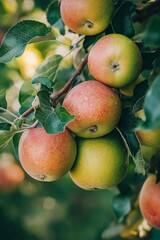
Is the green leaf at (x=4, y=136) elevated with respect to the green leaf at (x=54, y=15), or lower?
elevated

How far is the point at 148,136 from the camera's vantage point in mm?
1371

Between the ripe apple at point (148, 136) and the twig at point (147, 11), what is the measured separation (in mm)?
394

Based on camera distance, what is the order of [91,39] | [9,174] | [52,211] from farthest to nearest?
1. [52,211]
2. [9,174]
3. [91,39]

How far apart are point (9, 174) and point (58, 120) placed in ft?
6.82

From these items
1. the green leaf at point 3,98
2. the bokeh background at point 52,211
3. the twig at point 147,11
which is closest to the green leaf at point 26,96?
the green leaf at point 3,98

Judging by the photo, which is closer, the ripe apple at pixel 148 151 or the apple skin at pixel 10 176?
the ripe apple at pixel 148 151

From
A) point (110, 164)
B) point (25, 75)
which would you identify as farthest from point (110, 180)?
point (25, 75)

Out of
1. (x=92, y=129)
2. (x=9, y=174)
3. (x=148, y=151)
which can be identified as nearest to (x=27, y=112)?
(x=92, y=129)

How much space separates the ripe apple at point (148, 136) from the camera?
137 cm

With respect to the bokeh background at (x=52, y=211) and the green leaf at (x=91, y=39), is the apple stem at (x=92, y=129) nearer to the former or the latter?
the green leaf at (x=91, y=39)

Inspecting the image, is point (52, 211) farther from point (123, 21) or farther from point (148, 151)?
point (123, 21)

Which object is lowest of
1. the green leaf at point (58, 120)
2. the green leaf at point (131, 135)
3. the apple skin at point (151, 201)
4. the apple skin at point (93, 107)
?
the apple skin at point (151, 201)

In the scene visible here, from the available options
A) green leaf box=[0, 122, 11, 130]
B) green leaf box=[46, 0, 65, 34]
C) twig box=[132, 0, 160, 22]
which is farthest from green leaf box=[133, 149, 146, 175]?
green leaf box=[46, 0, 65, 34]

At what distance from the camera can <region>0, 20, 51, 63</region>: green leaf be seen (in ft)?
4.62
